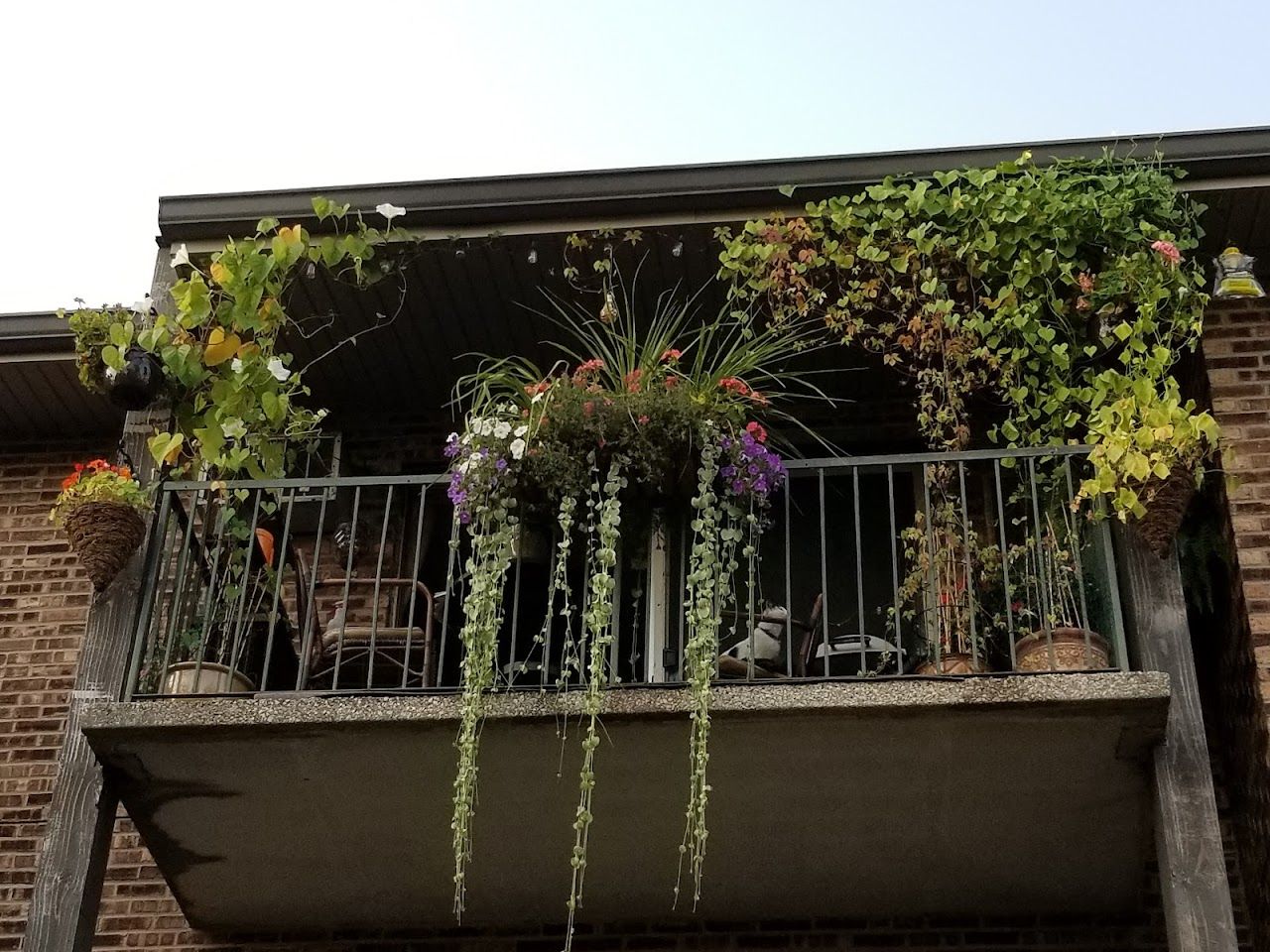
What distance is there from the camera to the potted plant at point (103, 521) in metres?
6.34

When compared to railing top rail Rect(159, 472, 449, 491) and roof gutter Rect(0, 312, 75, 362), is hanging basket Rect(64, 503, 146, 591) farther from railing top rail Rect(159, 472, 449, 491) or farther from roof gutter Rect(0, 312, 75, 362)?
roof gutter Rect(0, 312, 75, 362)

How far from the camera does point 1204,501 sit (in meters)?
6.84

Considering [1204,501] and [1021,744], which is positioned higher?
[1204,501]

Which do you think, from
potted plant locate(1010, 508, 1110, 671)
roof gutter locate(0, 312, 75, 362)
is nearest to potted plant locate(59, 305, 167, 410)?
roof gutter locate(0, 312, 75, 362)

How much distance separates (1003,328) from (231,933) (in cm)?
412

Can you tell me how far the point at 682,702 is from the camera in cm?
572

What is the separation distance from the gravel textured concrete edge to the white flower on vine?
207cm

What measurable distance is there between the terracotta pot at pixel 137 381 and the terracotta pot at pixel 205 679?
1.11 m

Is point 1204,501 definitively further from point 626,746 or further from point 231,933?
point 231,933

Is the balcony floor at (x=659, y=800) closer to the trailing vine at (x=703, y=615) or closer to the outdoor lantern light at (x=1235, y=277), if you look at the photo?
the trailing vine at (x=703, y=615)

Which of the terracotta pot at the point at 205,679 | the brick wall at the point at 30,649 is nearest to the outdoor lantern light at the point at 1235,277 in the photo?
the terracotta pot at the point at 205,679

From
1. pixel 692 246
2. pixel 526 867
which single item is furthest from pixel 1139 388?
pixel 526 867

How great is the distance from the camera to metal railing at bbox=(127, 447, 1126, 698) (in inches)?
241

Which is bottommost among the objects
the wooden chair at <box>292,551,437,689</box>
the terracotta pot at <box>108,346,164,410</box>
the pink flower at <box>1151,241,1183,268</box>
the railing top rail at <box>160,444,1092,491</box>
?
the wooden chair at <box>292,551,437,689</box>
